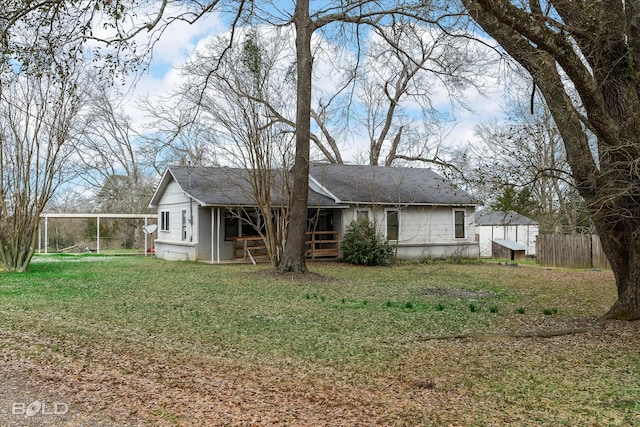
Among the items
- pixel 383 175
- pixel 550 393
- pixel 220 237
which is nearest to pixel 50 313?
pixel 550 393

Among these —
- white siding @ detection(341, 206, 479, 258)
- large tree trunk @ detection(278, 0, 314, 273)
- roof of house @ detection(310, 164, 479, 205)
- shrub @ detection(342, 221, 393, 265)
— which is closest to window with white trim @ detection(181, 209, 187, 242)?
roof of house @ detection(310, 164, 479, 205)

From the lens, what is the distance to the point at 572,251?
22.5 m

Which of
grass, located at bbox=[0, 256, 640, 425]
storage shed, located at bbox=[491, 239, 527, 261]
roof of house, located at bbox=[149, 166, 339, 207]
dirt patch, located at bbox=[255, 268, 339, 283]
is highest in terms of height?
roof of house, located at bbox=[149, 166, 339, 207]

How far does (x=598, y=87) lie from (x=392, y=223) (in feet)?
57.7

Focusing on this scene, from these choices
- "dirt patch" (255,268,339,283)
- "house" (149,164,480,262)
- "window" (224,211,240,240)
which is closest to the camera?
"dirt patch" (255,268,339,283)

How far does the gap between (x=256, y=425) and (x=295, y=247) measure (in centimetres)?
1263

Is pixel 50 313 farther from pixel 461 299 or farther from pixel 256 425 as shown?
pixel 461 299

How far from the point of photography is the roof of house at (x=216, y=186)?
21.9 meters

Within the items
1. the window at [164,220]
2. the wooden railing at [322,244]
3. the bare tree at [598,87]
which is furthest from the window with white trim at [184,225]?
the bare tree at [598,87]

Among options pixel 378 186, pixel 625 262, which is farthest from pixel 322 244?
pixel 625 262

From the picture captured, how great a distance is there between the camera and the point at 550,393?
544cm

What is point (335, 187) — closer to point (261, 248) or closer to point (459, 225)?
point (261, 248)

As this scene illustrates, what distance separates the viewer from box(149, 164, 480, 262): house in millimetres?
23156

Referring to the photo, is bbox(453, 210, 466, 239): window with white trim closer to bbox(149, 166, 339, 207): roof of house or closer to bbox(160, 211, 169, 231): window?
bbox(149, 166, 339, 207): roof of house
